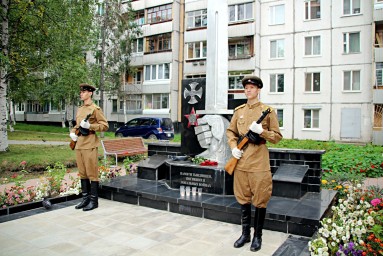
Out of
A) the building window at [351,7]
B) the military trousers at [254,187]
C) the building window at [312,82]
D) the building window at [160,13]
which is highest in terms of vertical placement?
the building window at [160,13]

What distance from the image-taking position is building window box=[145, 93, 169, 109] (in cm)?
3173

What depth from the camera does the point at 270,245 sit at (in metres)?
4.48

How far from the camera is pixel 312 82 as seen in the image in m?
26.0

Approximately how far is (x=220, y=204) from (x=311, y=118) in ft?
73.9

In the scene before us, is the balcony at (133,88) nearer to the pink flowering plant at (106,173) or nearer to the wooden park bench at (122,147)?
the wooden park bench at (122,147)

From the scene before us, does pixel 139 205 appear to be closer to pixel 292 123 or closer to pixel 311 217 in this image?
pixel 311 217

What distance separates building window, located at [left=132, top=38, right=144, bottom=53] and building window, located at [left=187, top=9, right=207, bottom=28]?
6.15 m

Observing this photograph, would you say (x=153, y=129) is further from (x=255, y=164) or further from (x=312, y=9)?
(x=255, y=164)

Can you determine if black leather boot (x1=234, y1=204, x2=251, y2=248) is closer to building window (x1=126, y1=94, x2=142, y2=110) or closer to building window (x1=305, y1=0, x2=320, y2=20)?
building window (x1=305, y1=0, x2=320, y2=20)

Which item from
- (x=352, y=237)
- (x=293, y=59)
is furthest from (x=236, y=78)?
(x=352, y=237)

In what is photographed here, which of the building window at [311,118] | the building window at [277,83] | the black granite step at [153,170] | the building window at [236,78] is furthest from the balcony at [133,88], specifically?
the black granite step at [153,170]

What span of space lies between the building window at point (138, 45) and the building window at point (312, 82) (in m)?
17.2

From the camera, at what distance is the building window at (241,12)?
27.6 metres

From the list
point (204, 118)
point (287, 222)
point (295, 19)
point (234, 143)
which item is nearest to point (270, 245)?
point (287, 222)
